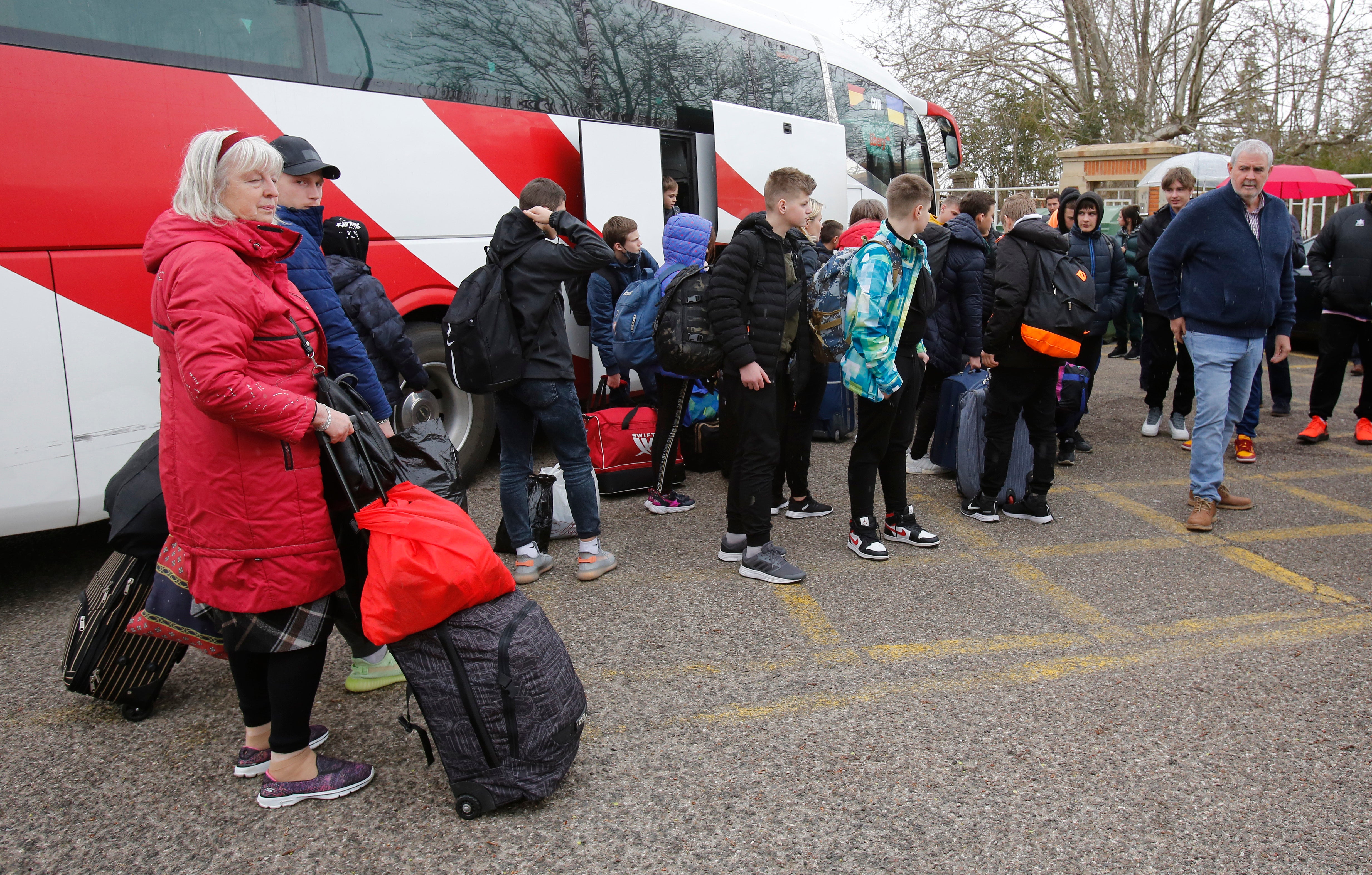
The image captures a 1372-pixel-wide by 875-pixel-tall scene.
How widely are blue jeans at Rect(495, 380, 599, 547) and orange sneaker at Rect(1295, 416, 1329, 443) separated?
17.8 ft

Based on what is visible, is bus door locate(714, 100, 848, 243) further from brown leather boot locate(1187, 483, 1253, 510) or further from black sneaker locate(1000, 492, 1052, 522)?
brown leather boot locate(1187, 483, 1253, 510)

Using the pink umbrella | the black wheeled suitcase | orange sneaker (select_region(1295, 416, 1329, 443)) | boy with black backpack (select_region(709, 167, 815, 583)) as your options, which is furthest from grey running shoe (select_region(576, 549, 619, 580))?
the pink umbrella

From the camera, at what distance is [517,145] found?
559 cm

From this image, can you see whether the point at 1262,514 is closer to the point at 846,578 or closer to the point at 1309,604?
the point at 1309,604

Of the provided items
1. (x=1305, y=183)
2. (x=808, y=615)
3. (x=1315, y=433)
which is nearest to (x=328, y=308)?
(x=808, y=615)

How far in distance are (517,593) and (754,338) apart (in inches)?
72.6

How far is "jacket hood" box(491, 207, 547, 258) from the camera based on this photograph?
377cm

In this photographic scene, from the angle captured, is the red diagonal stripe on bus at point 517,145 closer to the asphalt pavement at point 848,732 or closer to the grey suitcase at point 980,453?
the asphalt pavement at point 848,732

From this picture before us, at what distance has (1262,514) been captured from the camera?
197 inches

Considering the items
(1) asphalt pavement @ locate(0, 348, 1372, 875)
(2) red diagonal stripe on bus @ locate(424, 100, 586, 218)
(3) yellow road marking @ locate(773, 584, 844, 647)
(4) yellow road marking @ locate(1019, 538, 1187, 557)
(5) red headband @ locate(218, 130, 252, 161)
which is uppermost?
(2) red diagonal stripe on bus @ locate(424, 100, 586, 218)

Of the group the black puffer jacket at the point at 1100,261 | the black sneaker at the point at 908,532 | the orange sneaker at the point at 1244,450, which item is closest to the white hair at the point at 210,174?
the black sneaker at the point at 908,532

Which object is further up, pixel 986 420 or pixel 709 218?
pixel 709 218

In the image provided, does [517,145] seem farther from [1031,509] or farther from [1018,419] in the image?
[1031,509]

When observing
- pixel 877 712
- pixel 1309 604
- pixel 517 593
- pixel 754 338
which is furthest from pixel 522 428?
pixel 1309 604
